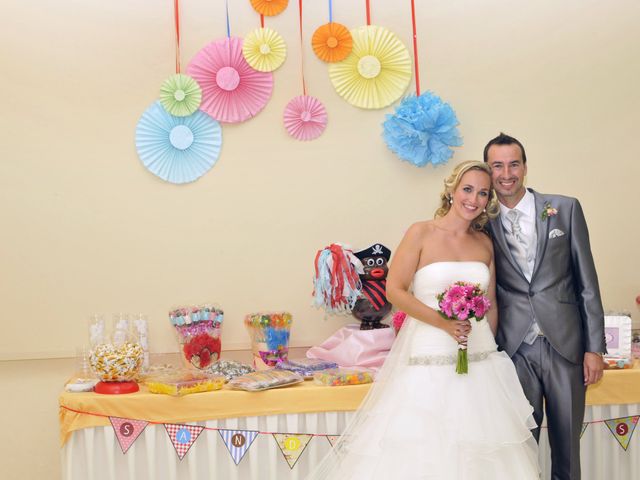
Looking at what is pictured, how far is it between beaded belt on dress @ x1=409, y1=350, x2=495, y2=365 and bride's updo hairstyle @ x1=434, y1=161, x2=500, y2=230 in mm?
566

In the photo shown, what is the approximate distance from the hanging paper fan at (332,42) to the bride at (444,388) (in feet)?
4.45

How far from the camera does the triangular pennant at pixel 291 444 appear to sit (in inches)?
133

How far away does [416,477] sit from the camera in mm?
2777

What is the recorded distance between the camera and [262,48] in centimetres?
407

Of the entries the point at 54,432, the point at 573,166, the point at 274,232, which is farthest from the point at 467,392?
the point at 54,432

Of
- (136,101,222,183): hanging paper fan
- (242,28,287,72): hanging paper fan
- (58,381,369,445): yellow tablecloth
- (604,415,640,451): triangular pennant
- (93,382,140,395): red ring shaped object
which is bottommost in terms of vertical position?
(604,415,640,451): triangular pennant

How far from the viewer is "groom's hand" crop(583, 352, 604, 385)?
9.74 feet

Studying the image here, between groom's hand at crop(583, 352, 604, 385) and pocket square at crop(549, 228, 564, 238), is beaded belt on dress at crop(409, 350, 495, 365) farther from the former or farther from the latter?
pocket square at crop(549, 228, 564, 238)

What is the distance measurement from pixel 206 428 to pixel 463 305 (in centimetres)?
134

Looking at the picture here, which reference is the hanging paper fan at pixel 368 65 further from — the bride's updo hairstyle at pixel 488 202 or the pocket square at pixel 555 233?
the pocket square at pixel 555 233

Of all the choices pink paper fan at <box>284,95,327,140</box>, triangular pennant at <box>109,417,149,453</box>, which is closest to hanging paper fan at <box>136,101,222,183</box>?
pink paper fan at <box>284,95,327,140</box>

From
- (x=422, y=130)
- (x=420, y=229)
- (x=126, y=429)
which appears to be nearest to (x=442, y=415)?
(x=420, y=229)

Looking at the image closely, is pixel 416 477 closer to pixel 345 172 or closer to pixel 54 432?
pixel 345 172

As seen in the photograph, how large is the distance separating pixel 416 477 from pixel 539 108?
2429mm
